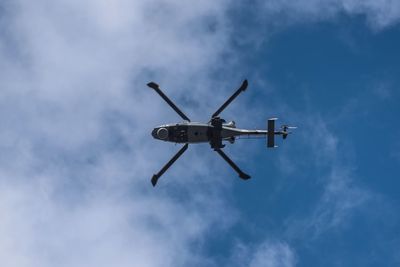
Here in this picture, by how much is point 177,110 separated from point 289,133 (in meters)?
18.1

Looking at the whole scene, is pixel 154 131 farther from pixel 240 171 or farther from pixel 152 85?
pixel 240 171

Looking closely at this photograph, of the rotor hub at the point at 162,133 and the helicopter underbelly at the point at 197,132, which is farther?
the rotor hub at the point at 162,133

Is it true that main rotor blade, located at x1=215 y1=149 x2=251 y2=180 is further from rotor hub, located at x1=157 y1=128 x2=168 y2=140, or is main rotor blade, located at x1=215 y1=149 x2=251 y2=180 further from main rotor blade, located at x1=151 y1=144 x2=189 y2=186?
rotor hub, located at x1=157 y1=128 x2=168 y2=140

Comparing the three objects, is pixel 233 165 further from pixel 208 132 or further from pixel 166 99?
pixel 166 99

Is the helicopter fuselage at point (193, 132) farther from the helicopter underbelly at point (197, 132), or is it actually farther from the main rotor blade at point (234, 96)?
the main rotor blade at point (234, 96)

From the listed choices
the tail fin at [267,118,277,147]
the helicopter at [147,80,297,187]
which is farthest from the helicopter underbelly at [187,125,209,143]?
the tail fin at [267,118,277,147]

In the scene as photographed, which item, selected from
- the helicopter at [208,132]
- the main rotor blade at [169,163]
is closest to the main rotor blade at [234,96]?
the helicopter at [208,132]

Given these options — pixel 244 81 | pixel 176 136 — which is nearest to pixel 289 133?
pixel 244 81

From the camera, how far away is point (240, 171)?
113 metres

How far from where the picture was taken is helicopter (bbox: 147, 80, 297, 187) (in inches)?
4405

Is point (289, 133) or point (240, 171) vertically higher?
point (289, 133)

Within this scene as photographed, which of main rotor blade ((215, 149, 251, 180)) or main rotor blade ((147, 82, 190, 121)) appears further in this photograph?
main rotor blade ((147, 82, 190, 121))

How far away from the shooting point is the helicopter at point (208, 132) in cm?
11188

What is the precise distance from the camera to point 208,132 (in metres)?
112
